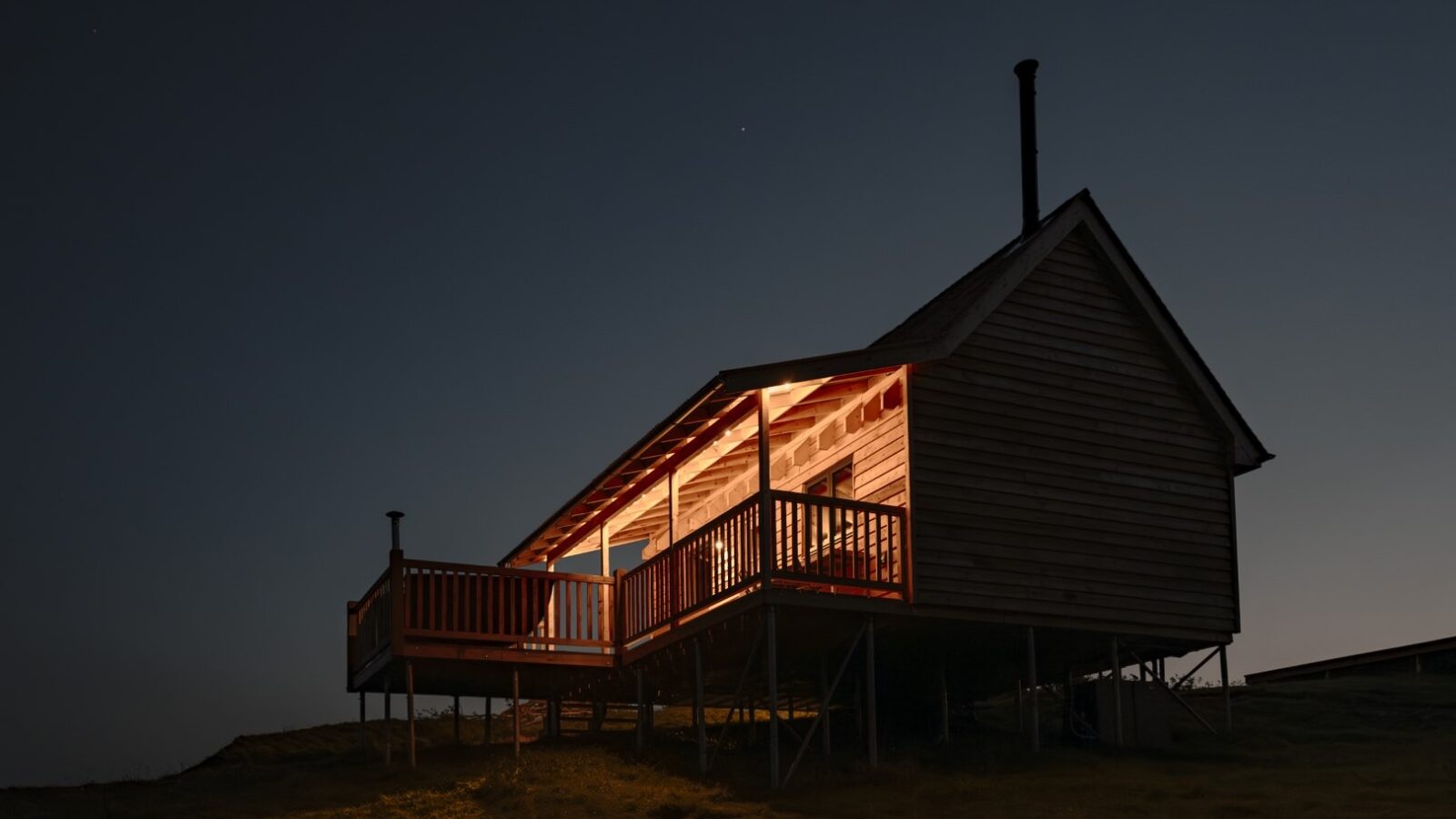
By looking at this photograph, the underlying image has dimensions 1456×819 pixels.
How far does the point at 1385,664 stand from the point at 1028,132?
47.6 feet

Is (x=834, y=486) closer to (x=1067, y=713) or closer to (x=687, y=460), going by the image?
(x=687, y=460)

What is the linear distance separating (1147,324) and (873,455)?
4.90 meters

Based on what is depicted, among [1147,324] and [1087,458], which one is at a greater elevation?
[1147,324]

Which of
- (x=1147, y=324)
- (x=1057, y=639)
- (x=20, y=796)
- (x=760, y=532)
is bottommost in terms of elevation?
(x=20, y=796)

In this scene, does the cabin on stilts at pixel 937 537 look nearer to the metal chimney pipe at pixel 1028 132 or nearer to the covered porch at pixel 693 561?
the covered porch at pixel 693 561

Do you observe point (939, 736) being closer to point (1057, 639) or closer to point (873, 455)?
point (1057, 639)

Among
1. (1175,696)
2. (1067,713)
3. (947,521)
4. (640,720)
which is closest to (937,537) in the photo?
(947,521)

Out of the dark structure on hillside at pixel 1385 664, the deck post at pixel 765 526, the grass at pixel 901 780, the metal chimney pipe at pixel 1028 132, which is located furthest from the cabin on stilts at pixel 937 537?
the dark structure on hillside at pixel 1385 664

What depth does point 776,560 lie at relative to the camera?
21000 mm

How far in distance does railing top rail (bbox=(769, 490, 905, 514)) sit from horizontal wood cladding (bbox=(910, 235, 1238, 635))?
476 mm

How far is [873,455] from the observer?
22.2m

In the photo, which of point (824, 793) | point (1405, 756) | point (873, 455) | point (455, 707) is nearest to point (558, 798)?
point (824, 793)

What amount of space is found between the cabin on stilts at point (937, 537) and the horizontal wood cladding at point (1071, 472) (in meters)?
0.03

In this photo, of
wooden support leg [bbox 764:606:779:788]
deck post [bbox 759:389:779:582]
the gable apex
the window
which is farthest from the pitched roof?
wooden support leg [bbox 764:606:779:788]
